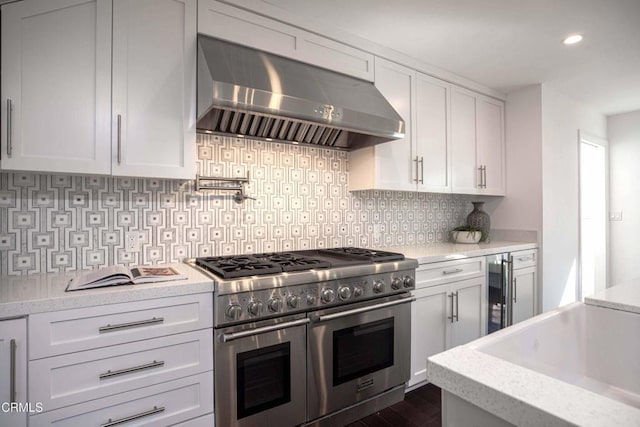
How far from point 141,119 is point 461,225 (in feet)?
10.3

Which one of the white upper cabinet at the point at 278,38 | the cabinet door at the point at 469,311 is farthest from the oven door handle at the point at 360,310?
the white upper cabinet at the point at 278,38

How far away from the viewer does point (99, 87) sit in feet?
5.27

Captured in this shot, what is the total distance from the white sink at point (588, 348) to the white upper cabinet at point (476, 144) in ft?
6.53

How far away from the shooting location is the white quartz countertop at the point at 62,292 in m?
1.24

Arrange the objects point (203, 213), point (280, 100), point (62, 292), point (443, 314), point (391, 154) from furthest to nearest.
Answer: point (391, 154) < point (443, 314) < point (203, 213) < point (280, 100) < point (62, 292)

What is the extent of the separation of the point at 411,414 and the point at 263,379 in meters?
1.06

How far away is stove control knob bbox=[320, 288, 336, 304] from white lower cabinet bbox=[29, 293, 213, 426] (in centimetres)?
59

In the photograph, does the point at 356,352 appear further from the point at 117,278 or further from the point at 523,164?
the point at 523,164

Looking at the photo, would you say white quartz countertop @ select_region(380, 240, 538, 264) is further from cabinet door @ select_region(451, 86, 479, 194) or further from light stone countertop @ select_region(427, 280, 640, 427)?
light stone countertop @ select_region(427, 280, 640, 427)

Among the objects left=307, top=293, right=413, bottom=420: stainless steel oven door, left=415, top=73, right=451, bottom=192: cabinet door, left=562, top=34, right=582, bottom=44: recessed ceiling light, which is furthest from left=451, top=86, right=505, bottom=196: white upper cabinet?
left=307, top=293, right=413, bottom=420: stainless steel oven door

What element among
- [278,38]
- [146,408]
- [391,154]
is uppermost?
[278,38]

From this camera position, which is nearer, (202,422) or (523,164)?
(202,422)

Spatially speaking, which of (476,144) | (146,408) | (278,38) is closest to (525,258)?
(476,144)

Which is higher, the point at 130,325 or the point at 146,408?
the point at 130,325
